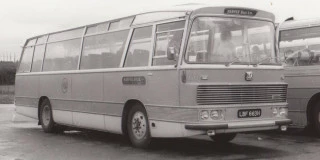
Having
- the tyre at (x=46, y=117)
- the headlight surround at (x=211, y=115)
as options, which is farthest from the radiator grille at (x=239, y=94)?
the tyre at (x=46, y=117)

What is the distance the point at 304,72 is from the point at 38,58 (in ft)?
25.7

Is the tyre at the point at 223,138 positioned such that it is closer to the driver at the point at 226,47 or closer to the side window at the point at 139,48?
the driver at the point at 226,47

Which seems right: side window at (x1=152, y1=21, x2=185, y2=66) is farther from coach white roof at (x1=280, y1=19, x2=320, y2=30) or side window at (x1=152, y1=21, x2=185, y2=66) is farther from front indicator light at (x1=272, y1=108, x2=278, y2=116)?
coach white roof at (x1=280, y1=19, x2=320, y2=30)

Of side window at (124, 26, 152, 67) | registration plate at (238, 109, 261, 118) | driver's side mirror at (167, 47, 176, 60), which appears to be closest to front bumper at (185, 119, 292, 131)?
registration plate at (238, 109, 261, 118)

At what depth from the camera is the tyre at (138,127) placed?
10922mm

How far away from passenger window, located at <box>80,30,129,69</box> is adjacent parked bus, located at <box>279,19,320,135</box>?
440cm

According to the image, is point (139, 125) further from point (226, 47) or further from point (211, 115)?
point (226, 47)

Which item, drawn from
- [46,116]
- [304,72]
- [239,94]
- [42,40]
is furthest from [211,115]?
[42,40]

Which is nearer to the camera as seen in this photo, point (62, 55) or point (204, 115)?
point (204, 115)

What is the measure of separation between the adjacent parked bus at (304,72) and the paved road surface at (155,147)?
0.59 meters

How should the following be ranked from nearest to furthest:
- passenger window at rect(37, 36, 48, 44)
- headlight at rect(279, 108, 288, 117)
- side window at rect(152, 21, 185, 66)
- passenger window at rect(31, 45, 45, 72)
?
side window at rect(152, 21, 185, 66) → headlight at rect(279, 108, 288, 117) → passenger window at rect(31, 45, 45, 72) → passenger window at rect(37, 36, 48, 44)

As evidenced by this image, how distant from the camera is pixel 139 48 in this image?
11.4 metres

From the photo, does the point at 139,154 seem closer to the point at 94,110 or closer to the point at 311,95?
the point at 94,110

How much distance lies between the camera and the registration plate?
10094 mm
